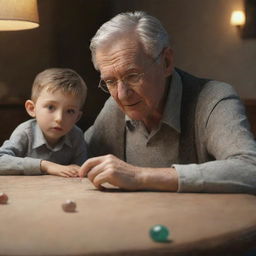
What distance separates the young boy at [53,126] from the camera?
7.39 ft

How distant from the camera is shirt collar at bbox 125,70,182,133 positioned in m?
2.02

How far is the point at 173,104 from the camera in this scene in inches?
80.3

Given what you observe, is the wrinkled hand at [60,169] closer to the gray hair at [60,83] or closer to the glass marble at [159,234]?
the gray hair at [60,83]

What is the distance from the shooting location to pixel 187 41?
Answer: 6473mm

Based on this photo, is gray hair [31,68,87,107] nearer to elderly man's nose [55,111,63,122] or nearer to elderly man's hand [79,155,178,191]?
elderly man's nose [55,111,63,122]

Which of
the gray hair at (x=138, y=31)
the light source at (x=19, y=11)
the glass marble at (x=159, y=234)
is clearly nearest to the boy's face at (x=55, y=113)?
the gray hair at (x=138, y=31)

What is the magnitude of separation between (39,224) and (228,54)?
5.27 meters

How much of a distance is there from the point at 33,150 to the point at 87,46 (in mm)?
3392

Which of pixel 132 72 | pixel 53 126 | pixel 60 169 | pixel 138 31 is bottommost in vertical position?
pixel 60 169

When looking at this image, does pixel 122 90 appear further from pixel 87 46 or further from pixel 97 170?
pixel 87 46

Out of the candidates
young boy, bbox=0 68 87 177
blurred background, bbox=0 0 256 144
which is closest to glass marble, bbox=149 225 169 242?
young boy, bbox=0 68 87 177

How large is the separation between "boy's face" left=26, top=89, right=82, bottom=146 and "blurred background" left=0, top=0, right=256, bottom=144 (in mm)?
2089

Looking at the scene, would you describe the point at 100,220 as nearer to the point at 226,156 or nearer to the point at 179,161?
the point at 226,156

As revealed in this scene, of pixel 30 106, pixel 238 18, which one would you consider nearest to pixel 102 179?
pixel 30 106
